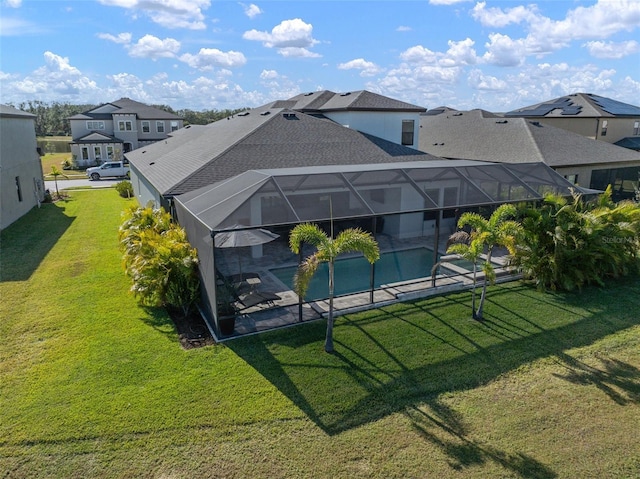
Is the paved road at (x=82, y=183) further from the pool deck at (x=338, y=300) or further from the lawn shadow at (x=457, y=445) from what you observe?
the lawn shadow at (x=457, y=445)

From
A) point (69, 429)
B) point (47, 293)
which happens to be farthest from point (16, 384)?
point (47, 293)

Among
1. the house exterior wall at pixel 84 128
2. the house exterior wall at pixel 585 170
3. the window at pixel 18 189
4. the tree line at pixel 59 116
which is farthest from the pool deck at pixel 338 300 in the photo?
the tree line at pixel 59 116

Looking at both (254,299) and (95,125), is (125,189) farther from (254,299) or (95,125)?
(95,125)

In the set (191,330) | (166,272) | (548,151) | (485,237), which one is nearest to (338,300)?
(191,330)

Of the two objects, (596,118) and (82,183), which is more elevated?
(596,118)

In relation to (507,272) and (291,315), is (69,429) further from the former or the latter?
(507,272)

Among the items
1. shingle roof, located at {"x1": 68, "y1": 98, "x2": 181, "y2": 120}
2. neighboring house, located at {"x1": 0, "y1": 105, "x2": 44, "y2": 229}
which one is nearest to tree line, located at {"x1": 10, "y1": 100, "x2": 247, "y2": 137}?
shingle roof, located at {"x1": 68, "y1": 98, "x2": 181, "y2": 120}
